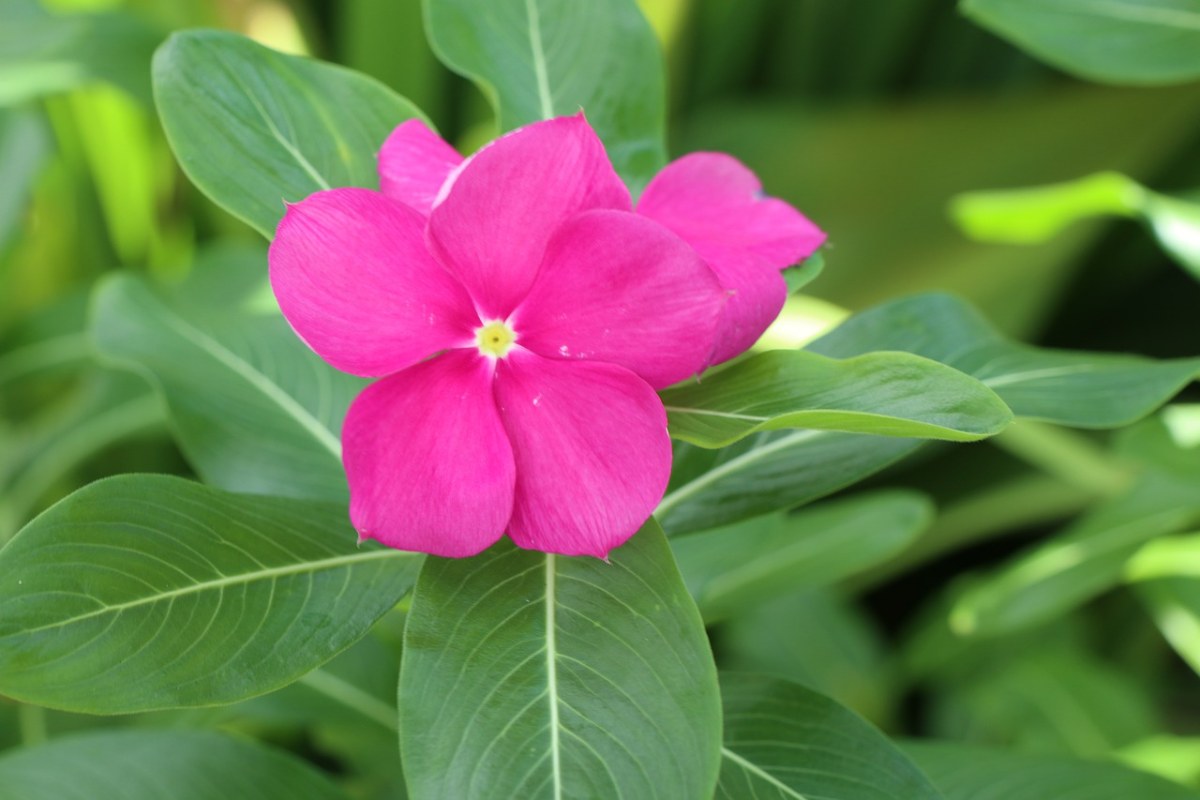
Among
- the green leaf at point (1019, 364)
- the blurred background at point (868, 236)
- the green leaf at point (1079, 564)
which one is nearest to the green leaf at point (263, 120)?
the green leaf at point (1019, 364)

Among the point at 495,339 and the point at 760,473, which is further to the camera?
the point at 760,473

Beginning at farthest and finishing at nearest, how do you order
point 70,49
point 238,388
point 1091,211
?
point 70,49, point 1091,211, point 238,388

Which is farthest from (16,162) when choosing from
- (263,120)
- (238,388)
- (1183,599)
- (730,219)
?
(1183,599)

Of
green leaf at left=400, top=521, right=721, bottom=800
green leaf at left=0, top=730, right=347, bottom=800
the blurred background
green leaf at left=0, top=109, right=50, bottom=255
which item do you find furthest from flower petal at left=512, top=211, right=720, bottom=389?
green leaf at left=0, top=109, right=50, bottom=255

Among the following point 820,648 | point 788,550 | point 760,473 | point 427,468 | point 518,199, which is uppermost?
point 518,199

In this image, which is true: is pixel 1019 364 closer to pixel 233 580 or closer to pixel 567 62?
pixel 567 62
